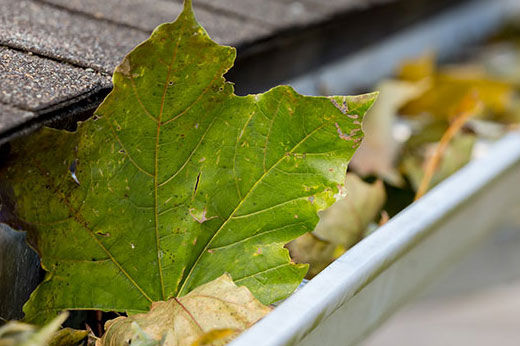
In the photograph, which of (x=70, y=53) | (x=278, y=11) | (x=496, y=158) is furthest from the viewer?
(x=278, y=11)

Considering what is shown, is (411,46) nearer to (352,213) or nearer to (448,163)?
(448,163)

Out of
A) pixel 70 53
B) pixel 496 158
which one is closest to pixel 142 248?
pixel 70 53

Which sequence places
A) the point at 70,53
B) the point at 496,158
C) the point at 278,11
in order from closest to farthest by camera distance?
the point at 70,53
the point at 496,158
the point at 278,11

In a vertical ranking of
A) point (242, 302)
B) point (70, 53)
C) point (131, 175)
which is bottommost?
point (242, 302)

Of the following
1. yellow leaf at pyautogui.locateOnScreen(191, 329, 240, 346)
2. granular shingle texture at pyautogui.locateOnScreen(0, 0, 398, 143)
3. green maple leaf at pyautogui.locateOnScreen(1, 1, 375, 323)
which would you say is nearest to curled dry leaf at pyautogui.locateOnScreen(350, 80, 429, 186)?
granular shingle texture at pyautogui.locateOnScreen(0, 0, 398, 143)

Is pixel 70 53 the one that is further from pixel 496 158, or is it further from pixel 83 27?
pixel 496 158

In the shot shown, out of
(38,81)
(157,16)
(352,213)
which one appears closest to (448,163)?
(352,213)

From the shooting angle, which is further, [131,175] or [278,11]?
[278,11]
